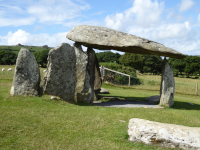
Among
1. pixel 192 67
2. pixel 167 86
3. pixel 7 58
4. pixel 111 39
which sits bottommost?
pixel 167 86

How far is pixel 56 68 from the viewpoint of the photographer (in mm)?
11211

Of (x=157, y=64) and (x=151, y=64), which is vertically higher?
(x=157, y=64)

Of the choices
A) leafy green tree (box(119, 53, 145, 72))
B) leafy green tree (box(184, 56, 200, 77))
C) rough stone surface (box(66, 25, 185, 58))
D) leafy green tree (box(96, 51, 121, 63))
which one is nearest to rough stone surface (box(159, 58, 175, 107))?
rough stone surface (box(66, 25, 185, 58))

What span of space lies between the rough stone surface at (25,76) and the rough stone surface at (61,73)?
0.62 meters

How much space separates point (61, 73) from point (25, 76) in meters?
1.94

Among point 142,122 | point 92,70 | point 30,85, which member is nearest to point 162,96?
point 92,70

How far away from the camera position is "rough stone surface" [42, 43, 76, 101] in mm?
11094

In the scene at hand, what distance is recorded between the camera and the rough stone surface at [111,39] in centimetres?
1154

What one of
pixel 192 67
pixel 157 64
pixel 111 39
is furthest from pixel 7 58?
pixel 111 39

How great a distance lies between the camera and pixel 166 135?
19.3 feet

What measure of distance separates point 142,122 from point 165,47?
7183mm

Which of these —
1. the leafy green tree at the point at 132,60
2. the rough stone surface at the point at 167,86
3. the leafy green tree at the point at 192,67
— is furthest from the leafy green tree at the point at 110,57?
the rough stone surface at the point at 167,86

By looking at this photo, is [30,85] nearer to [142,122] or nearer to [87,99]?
[87,99]

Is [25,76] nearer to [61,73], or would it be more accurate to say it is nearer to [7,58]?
[61,73]
